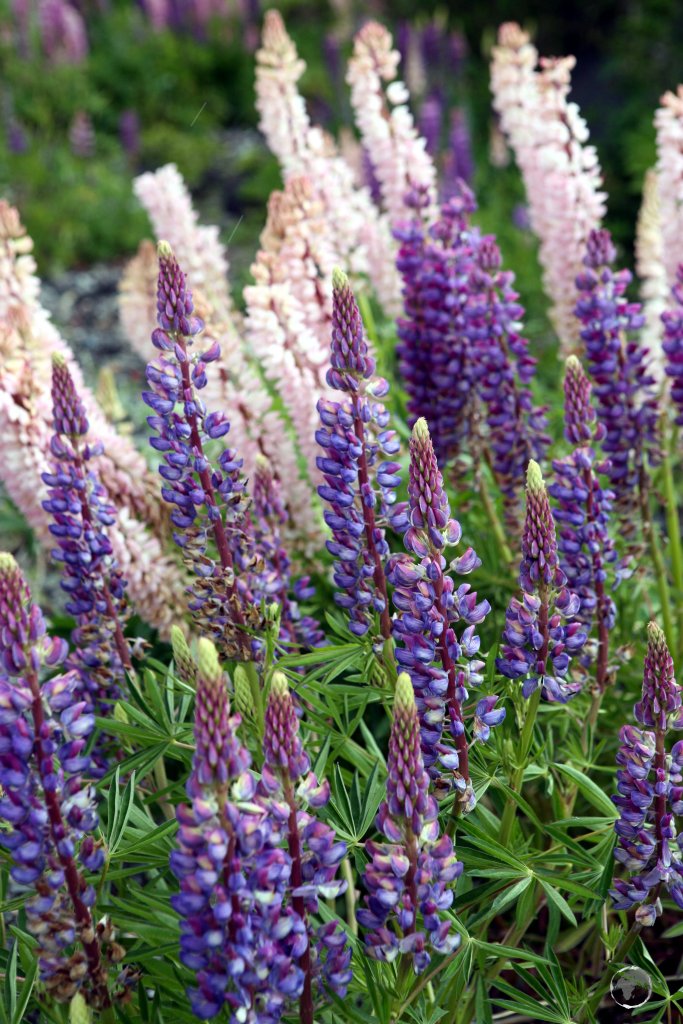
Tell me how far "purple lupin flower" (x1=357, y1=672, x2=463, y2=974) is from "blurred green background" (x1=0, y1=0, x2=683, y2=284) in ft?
A: 20.8

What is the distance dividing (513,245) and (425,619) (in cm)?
688

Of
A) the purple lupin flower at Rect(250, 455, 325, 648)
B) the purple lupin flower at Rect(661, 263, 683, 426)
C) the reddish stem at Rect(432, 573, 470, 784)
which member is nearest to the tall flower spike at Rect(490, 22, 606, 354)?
the purple lupin flower at Rect(661, 263, 683, 426)

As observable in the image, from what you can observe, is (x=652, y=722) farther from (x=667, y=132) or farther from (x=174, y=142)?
(x=174, y=142)

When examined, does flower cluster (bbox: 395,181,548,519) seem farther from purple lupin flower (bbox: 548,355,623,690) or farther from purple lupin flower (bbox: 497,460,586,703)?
purple lupin flower (bbox: 497,460,586,703)

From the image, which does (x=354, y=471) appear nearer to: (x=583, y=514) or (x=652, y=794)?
(x=583, y=514)

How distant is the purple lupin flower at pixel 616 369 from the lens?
3238 millimetres

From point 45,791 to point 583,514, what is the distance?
A: 1360 millimetres

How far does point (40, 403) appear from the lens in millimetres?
3164

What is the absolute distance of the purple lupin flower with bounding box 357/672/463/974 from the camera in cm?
178

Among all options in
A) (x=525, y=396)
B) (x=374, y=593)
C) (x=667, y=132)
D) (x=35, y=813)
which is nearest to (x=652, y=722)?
(x=374, y=593)

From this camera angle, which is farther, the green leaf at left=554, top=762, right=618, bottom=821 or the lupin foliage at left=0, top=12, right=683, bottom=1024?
the green leaf at left=554, top=762, right=618, bottom=821

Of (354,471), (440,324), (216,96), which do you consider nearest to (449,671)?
(354,471)

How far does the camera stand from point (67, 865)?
1938mm

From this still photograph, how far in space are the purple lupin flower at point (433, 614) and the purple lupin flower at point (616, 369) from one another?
1.28 meters
